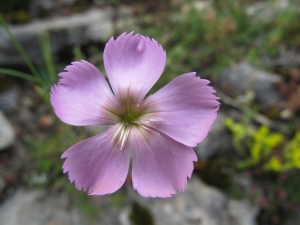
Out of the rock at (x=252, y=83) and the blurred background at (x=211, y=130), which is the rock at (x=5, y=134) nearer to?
the blurred background at (x=211, y=130)

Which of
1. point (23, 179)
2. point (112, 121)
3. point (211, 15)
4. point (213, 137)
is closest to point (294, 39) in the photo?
point (211, 15)

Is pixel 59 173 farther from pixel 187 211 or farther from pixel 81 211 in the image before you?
pixel 187 211

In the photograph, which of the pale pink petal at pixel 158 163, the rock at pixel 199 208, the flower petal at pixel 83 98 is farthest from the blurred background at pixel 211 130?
the pale pink petal at pixel 158 163

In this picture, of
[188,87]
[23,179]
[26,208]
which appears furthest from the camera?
[23,179]

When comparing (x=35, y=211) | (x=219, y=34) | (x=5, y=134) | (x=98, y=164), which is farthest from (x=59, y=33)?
(x=98, y=164)

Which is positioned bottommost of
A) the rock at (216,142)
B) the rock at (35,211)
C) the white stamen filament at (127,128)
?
the rock at (35,211)

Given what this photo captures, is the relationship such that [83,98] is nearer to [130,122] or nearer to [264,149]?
[130,122]

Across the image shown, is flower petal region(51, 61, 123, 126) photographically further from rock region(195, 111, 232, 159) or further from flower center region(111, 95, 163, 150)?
rock region(195, 111, 232, 159)
